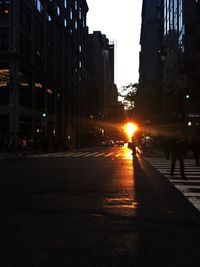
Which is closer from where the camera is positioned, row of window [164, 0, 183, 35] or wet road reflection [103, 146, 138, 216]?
wet road reflection [103, 146, 138, 216]

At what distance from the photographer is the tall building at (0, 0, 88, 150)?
54.8 metres

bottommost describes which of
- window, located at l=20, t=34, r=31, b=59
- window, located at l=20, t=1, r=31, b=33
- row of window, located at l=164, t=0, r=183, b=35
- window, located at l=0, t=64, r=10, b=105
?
window, located at l=0, t=64, r=10, b=105

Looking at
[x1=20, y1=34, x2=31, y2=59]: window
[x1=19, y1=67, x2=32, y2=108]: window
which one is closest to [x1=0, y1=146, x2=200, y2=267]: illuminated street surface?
[x1=19, y1=67, x2=32, y2=108]: window

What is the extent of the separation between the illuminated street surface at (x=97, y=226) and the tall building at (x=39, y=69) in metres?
36.0

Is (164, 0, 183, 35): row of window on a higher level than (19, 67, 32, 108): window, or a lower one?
higher

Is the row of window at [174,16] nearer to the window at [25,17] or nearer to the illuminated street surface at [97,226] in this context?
the window at [25,17]

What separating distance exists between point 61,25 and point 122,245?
8083cm

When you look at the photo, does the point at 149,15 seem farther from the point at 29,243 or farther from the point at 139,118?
the point at 29,243

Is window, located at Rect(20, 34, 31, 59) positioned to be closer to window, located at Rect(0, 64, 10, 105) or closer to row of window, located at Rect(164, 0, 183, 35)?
window, located at Rect(0, 64, 10, 105)

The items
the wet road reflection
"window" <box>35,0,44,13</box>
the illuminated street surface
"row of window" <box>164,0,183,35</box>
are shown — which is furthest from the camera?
"window" <box>35,0,44,13</box>

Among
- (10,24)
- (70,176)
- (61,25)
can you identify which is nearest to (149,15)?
(61,25)

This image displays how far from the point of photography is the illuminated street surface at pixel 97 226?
5.98 m

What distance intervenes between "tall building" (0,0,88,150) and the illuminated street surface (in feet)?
118

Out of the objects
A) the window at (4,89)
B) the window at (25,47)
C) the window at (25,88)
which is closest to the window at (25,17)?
the window at (25,47)
